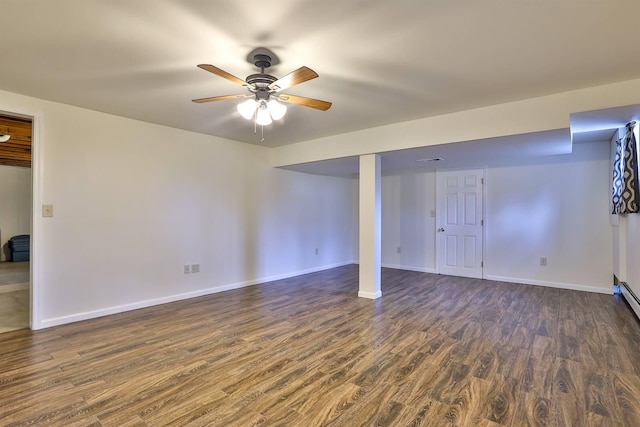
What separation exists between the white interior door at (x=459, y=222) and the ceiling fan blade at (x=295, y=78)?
462 centimetres

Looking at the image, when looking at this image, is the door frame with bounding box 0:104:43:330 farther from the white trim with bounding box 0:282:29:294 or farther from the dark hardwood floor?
the white trim with bounding box 0:282:29:294

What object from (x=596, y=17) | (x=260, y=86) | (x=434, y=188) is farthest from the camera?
(x=434, y=188)

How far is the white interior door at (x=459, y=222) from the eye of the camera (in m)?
5.66

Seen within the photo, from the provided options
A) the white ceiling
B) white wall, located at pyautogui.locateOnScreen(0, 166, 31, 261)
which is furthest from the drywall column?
white wall, located at pyautogui.locateOnScreen(0, 166, 31, 261)

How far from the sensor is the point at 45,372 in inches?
90.9

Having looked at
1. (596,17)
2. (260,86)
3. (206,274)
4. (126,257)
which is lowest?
(206,274)

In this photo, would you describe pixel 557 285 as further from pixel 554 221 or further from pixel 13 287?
pixel 13 287

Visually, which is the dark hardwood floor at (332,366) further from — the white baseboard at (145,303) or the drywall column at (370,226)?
the drywall column at (370,226)

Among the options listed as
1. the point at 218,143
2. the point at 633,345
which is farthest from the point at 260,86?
the point at 633,345

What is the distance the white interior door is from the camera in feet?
18.6

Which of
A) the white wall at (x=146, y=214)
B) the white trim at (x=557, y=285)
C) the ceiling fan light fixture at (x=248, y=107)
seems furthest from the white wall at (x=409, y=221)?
the ceiling fan light fixture at (x=248, y=107)

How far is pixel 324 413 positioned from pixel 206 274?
3.21 metres

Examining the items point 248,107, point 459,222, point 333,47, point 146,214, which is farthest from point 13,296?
point 459,222

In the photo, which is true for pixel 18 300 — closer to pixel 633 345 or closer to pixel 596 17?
pixel 596 17
